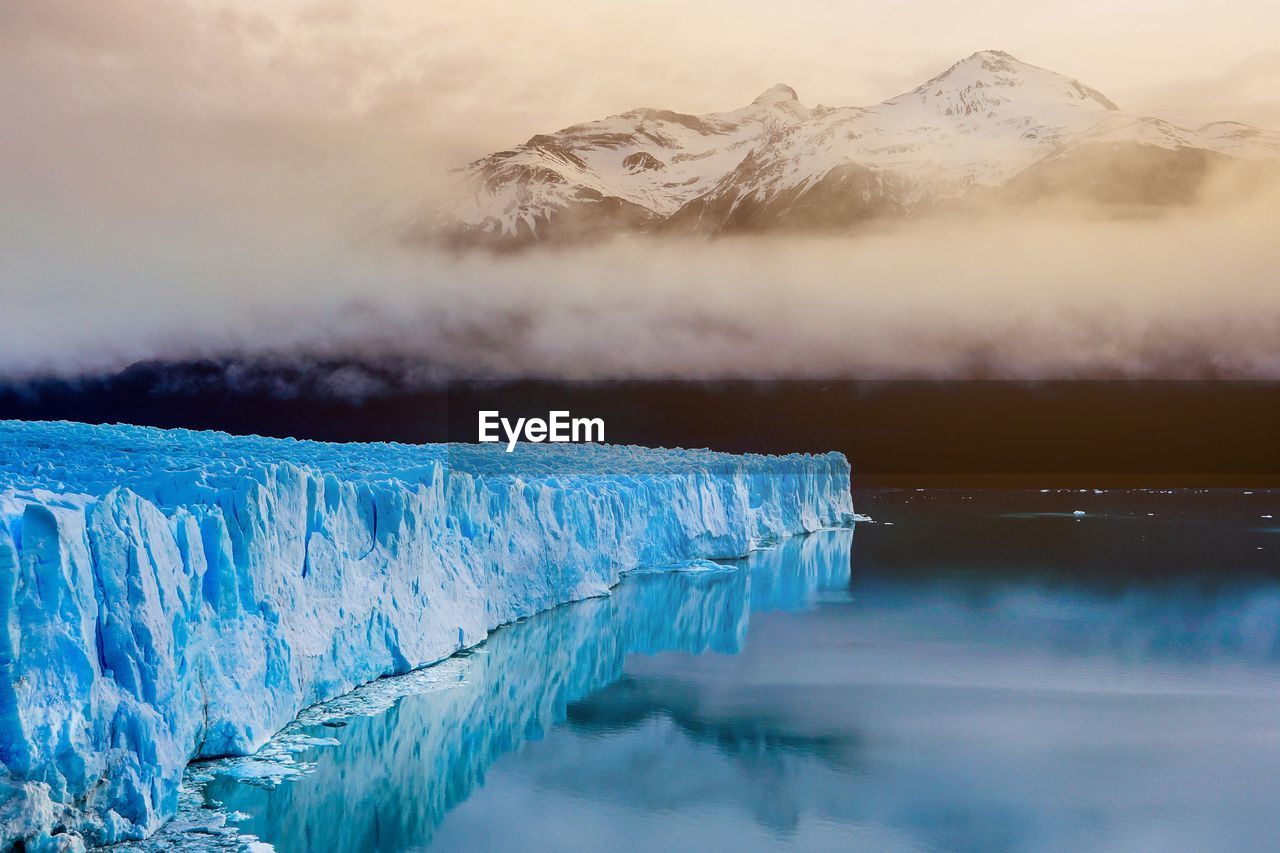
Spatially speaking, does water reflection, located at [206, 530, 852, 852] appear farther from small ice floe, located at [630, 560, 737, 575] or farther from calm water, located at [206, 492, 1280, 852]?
small ice floe, located at [630, 560, 737, 575]

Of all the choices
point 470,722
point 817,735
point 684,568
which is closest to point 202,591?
point 470,722

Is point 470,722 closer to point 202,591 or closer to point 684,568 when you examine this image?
point 202,591

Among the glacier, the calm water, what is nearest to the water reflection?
the calm water

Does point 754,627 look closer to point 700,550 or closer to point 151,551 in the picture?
point 700,550

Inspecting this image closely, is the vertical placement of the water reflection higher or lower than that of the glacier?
lower

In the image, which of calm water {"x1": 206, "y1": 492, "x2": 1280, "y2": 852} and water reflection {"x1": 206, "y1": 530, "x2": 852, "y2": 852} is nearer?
water reflection {"x1": 206, "y1": 530, "x2": 852, "y2": 852}

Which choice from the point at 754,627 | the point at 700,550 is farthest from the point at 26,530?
the point at 700,550
